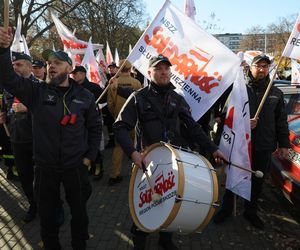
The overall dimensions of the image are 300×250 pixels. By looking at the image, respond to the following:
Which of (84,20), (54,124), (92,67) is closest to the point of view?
(54,124)

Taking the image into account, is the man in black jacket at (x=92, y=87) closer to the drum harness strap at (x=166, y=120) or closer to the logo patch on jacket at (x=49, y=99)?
the drum harness strap at (x=166, y=120)

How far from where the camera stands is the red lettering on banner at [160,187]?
2984 millimetres

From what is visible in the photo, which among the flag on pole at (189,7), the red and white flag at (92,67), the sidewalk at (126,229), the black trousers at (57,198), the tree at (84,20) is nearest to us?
the black trousers at (57,198)

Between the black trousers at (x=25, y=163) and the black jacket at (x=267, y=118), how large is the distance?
2.83m

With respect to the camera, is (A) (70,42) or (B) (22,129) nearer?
(B) (22,129)

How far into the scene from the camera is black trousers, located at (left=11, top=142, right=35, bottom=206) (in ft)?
14.4

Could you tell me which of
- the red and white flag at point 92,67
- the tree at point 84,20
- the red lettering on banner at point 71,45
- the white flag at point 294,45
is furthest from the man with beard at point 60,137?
the tree at point 84,20

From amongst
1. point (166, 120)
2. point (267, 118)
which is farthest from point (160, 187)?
point (267, 118)

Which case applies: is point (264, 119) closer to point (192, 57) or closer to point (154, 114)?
point (192, 57)

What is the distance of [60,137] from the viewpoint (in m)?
3.26

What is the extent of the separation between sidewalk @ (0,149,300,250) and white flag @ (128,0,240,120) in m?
1.49

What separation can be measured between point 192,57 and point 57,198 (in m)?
2.26

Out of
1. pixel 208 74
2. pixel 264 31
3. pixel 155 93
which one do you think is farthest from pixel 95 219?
pixel 264 31

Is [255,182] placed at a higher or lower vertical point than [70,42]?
lower
